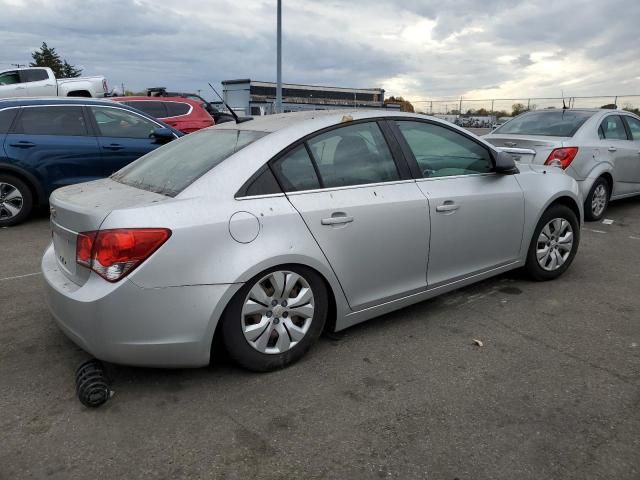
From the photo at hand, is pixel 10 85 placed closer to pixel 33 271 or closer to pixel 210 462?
pixel 33 271

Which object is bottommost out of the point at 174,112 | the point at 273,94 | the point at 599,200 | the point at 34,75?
the point at 599,200

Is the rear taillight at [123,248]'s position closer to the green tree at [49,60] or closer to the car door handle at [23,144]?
the car door handle at [23,144]

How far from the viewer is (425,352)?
3.31 meters

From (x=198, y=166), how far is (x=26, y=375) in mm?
1558

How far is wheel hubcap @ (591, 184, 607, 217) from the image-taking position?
24.0 ft

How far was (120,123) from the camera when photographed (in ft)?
24.4

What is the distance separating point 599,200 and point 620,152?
32.0 inches

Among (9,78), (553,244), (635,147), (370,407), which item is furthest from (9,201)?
(9,78)

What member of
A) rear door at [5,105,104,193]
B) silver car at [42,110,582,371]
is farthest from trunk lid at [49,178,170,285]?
rear door at [5,105,104,193]

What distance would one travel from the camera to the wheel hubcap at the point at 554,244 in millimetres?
4461

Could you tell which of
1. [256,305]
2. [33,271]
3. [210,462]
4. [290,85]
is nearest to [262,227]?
[256,305]

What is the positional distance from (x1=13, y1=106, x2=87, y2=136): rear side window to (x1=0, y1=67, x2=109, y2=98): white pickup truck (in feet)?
35.5

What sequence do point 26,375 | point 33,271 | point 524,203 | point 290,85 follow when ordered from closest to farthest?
1. point 26,375
2. point 524,203
3. point 33,271
4. point 290,85

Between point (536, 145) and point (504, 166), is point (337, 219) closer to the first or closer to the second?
point (504, 166)
